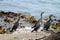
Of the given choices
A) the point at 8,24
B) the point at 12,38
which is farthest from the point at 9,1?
the point at 12,38

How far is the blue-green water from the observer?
2775 cm

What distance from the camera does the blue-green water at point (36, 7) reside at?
27750 millimetres

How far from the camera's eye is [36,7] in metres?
30.6

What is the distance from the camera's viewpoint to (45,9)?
29.3 m

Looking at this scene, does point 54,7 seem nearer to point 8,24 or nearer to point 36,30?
point 8,24

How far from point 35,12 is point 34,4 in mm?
4899

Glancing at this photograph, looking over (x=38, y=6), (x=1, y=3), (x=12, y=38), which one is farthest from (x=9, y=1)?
(x=12, y=38)

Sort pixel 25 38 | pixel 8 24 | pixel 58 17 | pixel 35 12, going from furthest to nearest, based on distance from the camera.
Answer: pixel 35 12
pixel 58 17
pixel 8 24
pixel 25 38

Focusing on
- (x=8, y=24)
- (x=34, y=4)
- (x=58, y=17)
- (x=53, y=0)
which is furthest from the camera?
(x=53, y=0)

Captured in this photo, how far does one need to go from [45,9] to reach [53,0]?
19.5 ft

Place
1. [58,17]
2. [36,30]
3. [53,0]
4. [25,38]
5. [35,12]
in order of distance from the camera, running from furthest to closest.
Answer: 1. [53,0]
2. [35,12]
3. [58,17]
4. [36,30]
5. [25,38]

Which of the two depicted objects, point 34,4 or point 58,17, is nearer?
point 58,17

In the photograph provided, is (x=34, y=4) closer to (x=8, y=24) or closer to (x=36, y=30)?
(x=8, y=24)

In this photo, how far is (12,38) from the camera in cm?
1273
